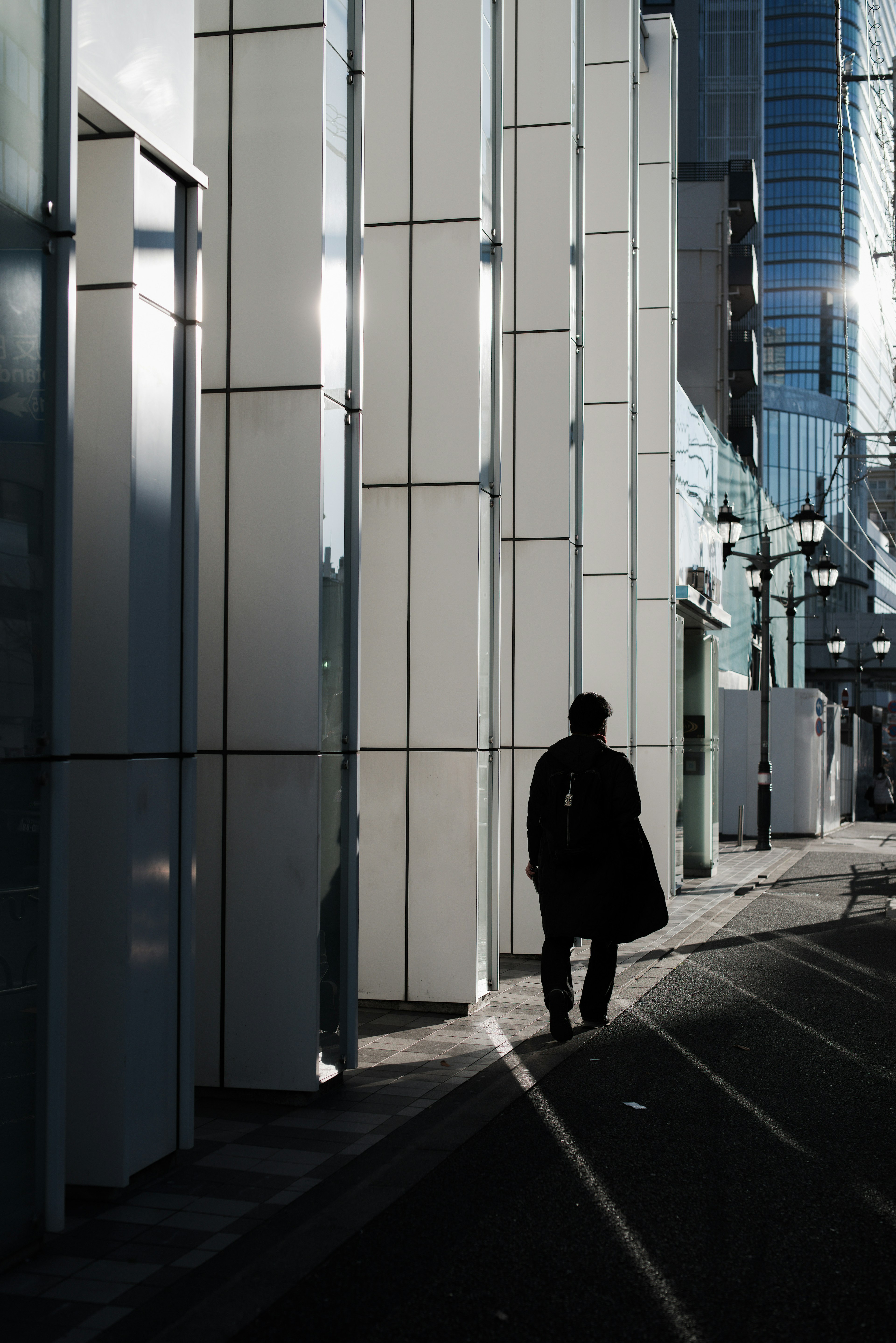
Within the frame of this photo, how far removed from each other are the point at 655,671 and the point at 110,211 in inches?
445

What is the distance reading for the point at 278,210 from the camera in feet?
21.9

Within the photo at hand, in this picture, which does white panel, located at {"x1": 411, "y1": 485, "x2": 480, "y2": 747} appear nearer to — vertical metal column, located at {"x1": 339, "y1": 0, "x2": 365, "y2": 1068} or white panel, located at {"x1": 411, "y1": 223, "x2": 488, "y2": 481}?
white panel, located at {"x1": 411, "y1": 223, "x2": 488, "y2": 481}

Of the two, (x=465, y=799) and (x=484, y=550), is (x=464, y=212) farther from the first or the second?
(x=465, y=799)

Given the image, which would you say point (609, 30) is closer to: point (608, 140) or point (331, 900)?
point (608, 140)

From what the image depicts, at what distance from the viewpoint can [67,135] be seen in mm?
4453

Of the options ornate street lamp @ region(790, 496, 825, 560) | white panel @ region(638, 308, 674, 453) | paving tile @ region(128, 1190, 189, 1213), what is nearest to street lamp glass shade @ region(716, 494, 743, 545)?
ornate street lamp @ region(790, 496, 825, 560)

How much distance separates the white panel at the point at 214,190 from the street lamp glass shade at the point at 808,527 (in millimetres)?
13605

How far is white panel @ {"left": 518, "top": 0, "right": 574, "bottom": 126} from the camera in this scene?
450 inches

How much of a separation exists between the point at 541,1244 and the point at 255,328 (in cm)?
429

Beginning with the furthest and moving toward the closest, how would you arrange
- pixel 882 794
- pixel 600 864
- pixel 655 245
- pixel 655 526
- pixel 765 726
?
pixel 882 794, pixel 765 726, pixel 655 245, pixel 655 526, pixel 600 864

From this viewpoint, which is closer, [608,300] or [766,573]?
[608,300]

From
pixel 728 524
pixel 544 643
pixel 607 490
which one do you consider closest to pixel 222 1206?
pixel 544 643

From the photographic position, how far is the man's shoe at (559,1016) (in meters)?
7.54

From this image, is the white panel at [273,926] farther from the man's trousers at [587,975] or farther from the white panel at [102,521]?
the man's trousers at [587,975]
